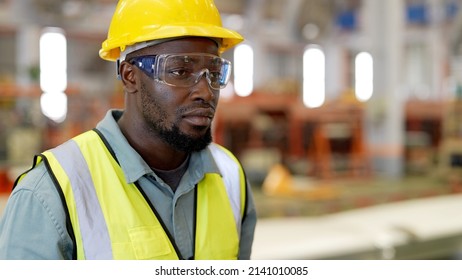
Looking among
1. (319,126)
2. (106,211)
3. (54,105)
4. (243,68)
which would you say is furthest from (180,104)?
(243,68)

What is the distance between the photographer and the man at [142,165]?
1074 mm

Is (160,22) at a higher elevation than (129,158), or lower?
higher

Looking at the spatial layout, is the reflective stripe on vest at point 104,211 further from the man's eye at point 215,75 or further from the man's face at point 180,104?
the man's eye at point 215,75

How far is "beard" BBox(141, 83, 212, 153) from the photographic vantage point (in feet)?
3.94

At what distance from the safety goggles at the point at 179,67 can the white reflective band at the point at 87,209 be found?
25cm

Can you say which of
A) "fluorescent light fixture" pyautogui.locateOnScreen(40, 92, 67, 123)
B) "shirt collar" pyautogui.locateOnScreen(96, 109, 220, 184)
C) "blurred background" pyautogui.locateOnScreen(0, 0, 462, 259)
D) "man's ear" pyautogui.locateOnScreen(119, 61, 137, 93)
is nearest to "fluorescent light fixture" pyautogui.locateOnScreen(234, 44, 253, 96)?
"blurred background" pyautogui.locateOnScreen(0, 0, 462, 259)

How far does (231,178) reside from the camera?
4.76ft

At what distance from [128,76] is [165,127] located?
144 millimetres

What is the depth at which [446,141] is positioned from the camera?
23.5 ft

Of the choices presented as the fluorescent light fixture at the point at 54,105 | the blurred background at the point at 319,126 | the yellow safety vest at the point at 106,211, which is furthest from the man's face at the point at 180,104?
the fluorescent light fixture at the point at 54,105

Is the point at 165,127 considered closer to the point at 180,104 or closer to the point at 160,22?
the point at 180,104

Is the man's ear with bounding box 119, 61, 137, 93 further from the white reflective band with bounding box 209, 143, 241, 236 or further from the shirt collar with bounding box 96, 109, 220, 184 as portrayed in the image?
the white reflective band with bounding box 209, 143, 241, 236
